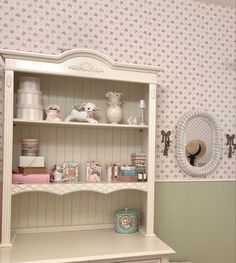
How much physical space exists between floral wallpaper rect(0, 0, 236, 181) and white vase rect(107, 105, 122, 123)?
1.41 ft

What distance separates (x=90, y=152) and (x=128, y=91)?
1.96 feet

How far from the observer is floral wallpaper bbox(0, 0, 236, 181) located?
214cm

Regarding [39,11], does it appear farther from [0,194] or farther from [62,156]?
[0,194]

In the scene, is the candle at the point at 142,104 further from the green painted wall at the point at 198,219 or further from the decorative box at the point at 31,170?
the decorative box at the point at 31,170

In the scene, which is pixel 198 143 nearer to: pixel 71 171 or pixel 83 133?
pixel 83 133

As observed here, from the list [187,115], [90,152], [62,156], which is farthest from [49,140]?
[187,115]

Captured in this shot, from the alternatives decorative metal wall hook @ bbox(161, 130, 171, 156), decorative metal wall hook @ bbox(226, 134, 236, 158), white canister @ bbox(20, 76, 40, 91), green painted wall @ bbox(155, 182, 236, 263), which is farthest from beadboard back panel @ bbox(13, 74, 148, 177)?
decorative metal wall hook @ bbox(226, 134, 236, 158)

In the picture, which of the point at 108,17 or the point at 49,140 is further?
the point at 108,17

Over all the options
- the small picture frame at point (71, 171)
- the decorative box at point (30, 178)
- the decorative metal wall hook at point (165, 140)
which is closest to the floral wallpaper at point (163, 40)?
the decorative metal wall hook at point (165, 140)

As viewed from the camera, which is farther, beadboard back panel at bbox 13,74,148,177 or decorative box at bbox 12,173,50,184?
beadboard back panel at bbox 13,74,148,177

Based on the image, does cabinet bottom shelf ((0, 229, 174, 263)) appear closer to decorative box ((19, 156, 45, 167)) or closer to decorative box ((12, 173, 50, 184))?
decorative box ((12, 173, 50, 184))

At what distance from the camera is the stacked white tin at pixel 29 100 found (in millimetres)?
1926

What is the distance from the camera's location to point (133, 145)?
234 cm

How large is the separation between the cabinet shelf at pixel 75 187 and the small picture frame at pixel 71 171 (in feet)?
0.47
